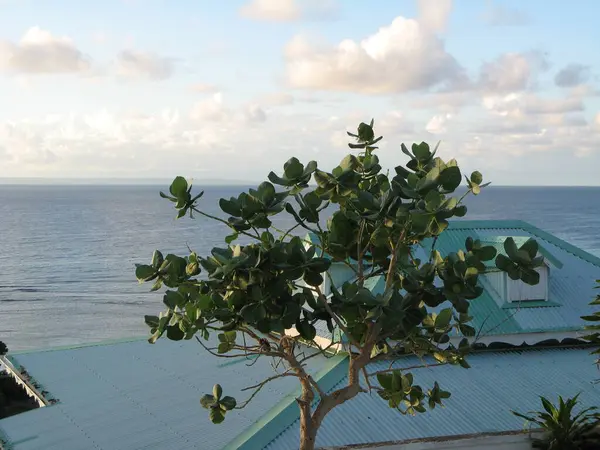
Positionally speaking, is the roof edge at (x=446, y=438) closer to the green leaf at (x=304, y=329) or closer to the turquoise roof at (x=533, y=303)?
the turquoise roof at (x=533, y=303)

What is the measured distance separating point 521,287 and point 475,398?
17.9 ft

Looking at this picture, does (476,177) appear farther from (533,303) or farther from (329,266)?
(533,303)

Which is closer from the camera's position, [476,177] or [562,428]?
[476,177]

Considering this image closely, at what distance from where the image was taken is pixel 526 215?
181125 mm

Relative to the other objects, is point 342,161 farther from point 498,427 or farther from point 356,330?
point 498,427

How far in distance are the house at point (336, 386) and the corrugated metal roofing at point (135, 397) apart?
3 cm

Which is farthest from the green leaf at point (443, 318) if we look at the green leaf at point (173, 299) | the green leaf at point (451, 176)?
the green leaf at point (173, 299)

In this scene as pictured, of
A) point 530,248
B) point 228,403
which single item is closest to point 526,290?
point 530,248

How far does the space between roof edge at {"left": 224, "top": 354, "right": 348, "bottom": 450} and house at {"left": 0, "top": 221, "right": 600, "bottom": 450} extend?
0.03 metres

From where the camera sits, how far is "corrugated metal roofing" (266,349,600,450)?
15102 mm

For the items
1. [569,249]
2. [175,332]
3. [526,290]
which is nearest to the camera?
[175,332]

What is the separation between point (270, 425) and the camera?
1513 cm

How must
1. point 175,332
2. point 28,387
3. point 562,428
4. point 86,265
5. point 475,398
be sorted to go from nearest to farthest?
point 175,332 → point 562,428 → point 475,398 → point 28,387 → point 86,265

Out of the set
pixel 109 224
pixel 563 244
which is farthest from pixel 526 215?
pixel 563 244
